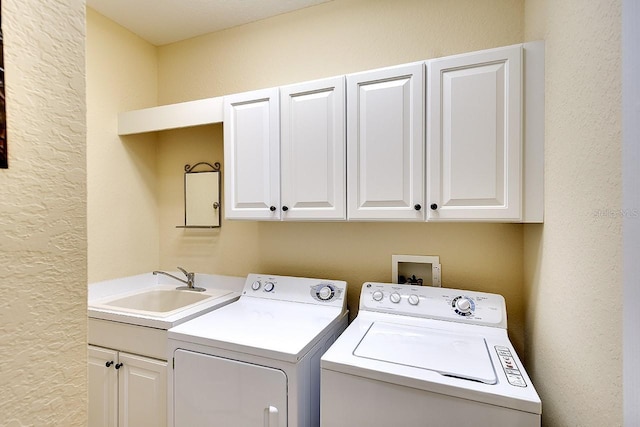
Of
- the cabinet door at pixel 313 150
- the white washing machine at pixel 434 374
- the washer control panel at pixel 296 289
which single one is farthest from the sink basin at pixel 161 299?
the white washing machine at pixel 434 374

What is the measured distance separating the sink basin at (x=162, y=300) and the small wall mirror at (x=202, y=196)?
50 centimetres

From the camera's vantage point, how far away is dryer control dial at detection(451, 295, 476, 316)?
153 cm

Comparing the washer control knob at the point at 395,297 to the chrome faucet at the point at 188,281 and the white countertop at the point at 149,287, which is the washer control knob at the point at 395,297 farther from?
the chrome faucet at the point at 188,281

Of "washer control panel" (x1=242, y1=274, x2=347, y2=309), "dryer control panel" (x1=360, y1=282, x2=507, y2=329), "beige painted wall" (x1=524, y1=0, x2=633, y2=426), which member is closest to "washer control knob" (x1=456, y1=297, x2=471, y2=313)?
"dryer control panel" (x1=360, y1=282, x2=507, y2=329)

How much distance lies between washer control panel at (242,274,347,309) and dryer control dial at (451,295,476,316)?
23.2 inches

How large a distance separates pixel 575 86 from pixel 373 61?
114 cm

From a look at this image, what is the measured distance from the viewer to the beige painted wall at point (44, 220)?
1.50 ft

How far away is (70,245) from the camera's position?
538 millimetres

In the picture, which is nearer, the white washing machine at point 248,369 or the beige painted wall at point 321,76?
the white washing machine at point 248,369

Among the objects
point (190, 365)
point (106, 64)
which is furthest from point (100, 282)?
point (106, 64)

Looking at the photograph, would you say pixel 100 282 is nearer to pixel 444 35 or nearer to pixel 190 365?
pixel 190 365

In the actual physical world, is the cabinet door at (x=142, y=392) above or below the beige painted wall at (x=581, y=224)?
below

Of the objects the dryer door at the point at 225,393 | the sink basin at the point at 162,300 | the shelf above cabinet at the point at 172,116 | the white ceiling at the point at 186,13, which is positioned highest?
the white ceiling at the point at 186,13

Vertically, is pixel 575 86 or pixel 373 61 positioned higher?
pixel 373 61
